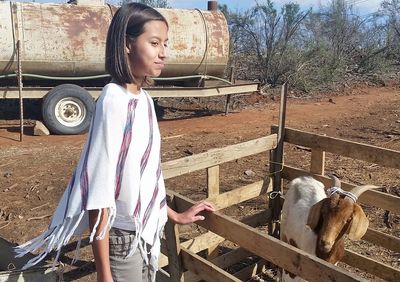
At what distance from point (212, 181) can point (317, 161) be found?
1148 mm

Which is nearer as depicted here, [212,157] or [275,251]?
[275,251]

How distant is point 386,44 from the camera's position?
20.4 m

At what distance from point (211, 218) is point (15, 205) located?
4.41m

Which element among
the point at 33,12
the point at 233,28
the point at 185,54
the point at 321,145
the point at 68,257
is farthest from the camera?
the point at 233,28

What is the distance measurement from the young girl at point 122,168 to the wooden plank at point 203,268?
3.19 feet

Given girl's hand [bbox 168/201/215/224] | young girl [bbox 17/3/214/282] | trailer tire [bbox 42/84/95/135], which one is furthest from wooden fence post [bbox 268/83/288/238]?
trailer tire [bbox 42/84/95/135]

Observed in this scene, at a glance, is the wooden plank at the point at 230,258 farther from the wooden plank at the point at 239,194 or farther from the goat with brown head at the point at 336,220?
the goat with brown head at the point at 336,220

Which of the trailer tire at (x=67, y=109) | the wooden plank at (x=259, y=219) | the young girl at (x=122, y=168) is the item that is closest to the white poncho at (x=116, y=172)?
the young girl at (x=122, y=168)

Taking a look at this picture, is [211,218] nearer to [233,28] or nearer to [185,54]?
[185,54]

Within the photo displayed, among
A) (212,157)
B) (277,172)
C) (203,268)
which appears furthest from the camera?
(277,172)

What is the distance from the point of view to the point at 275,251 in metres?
2.51

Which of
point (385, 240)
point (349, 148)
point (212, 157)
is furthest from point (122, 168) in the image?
point (385, 240)

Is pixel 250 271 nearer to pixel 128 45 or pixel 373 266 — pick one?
pixel 373 266

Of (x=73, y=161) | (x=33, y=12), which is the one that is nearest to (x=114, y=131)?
(x=73, y=161)
